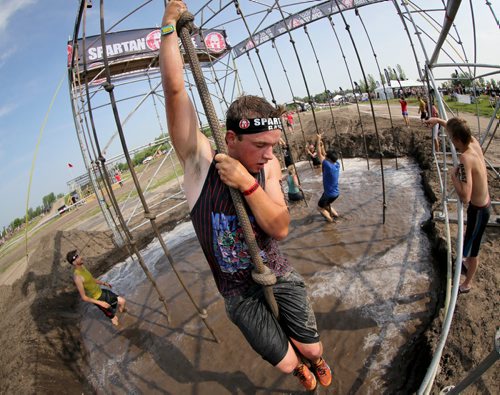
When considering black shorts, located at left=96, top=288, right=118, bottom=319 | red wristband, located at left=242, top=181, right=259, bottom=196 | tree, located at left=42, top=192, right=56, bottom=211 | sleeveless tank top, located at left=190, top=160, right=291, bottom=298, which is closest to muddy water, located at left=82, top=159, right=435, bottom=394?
black shorts, located at left=96, top=288, right=118, bottom=319

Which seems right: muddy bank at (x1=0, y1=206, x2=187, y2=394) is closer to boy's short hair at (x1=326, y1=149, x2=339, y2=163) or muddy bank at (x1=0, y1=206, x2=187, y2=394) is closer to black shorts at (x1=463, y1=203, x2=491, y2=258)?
black shorts at (x1=463, y1=203, x2=491, y2=258)

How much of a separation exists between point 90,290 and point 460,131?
20.0 feet

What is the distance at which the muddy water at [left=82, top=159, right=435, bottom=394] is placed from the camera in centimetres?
340

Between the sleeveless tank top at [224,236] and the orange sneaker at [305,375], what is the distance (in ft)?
2.84

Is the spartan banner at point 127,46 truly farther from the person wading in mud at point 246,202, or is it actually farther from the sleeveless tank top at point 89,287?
the person wading in mud at point 246,202

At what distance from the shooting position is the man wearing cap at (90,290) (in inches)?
201

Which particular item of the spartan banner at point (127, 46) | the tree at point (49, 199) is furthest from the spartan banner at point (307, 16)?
the tree at point (49, 199)

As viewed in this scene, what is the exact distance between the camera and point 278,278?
205cm

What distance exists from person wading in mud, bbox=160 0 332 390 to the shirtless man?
231 centimetres

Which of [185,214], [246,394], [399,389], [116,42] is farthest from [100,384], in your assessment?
[116,42]

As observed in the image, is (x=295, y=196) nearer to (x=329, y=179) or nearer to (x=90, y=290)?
(x=329, y=179)

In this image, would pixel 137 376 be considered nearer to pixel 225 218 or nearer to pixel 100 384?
pixel 100 384

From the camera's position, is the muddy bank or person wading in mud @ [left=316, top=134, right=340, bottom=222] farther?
person wading in mud @ [left=316, top=134, right=340, bottom=222]

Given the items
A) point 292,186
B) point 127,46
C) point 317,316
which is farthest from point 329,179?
point 127,46
